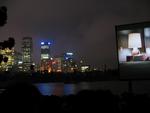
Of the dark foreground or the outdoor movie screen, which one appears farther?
the outdoor movie screen

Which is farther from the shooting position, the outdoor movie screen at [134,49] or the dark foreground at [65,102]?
the outdoor movie screen at [134,49]

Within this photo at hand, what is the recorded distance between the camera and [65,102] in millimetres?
4996

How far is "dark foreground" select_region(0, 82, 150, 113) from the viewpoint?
1.89 metres

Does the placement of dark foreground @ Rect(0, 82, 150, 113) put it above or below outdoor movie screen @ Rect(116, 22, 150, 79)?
below

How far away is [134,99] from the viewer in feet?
16.8

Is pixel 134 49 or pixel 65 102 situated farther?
pixel 134 49

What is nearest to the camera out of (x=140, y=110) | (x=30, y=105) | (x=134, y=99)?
(x=30, y=105)

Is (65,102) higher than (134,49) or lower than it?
lower

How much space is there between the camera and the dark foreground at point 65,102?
6.19 feet

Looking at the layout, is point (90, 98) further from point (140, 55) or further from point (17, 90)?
point (140, 55)

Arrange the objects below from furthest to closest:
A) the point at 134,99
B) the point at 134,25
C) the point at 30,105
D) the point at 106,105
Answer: the point at 134,25 < the point at 134,99 < the point at 106,105 < the point at 30,105

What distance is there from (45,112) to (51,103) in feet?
1.48

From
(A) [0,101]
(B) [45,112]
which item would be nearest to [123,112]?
(B) [45,112]

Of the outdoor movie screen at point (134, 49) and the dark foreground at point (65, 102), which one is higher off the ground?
the outdoor movie screen at point (134, 49)
